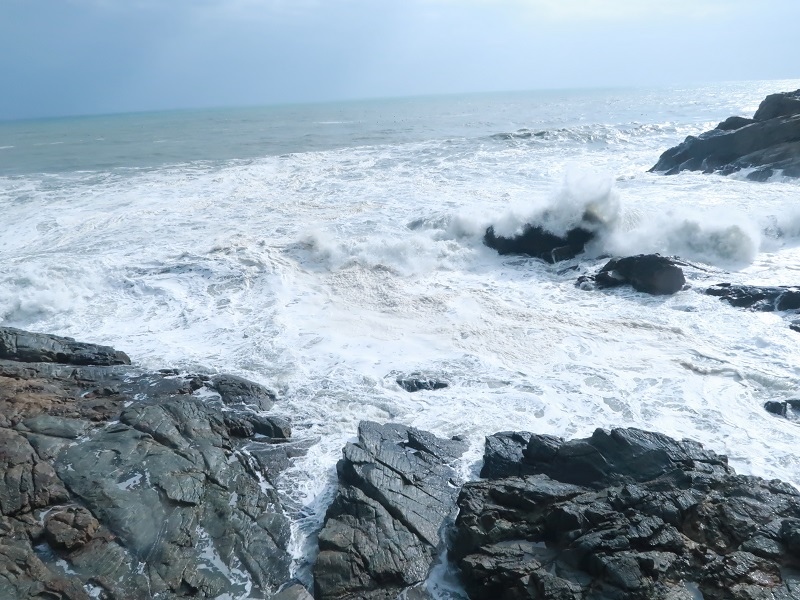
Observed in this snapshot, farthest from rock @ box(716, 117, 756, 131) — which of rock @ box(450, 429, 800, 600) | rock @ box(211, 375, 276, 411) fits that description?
rock @ box(211, 375, 276, 411)

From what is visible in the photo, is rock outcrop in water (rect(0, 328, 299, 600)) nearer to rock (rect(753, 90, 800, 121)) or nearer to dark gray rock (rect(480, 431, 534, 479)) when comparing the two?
dark gray rock (rect(480, 431, 534, 479))

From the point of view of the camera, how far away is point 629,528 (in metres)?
5.27

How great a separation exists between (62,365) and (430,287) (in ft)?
24.2

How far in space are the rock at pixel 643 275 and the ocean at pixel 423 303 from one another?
0.31 metres

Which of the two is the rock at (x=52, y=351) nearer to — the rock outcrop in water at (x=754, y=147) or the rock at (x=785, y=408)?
the rock at (x=785, y=408)

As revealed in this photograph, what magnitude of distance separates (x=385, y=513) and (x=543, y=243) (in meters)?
10.4

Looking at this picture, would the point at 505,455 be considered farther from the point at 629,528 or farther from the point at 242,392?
the point at 242,392

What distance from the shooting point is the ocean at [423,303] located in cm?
801

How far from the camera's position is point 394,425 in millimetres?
7496

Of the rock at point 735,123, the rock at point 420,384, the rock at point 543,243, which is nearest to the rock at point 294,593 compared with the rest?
the rock at point 420,384

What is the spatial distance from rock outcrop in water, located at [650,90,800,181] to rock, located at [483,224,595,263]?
1195cm

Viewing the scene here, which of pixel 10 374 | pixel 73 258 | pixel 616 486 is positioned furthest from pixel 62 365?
pixel 616 486

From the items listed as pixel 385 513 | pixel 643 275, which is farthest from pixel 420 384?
pixel 643 275

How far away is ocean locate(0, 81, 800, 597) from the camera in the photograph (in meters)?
8.01
